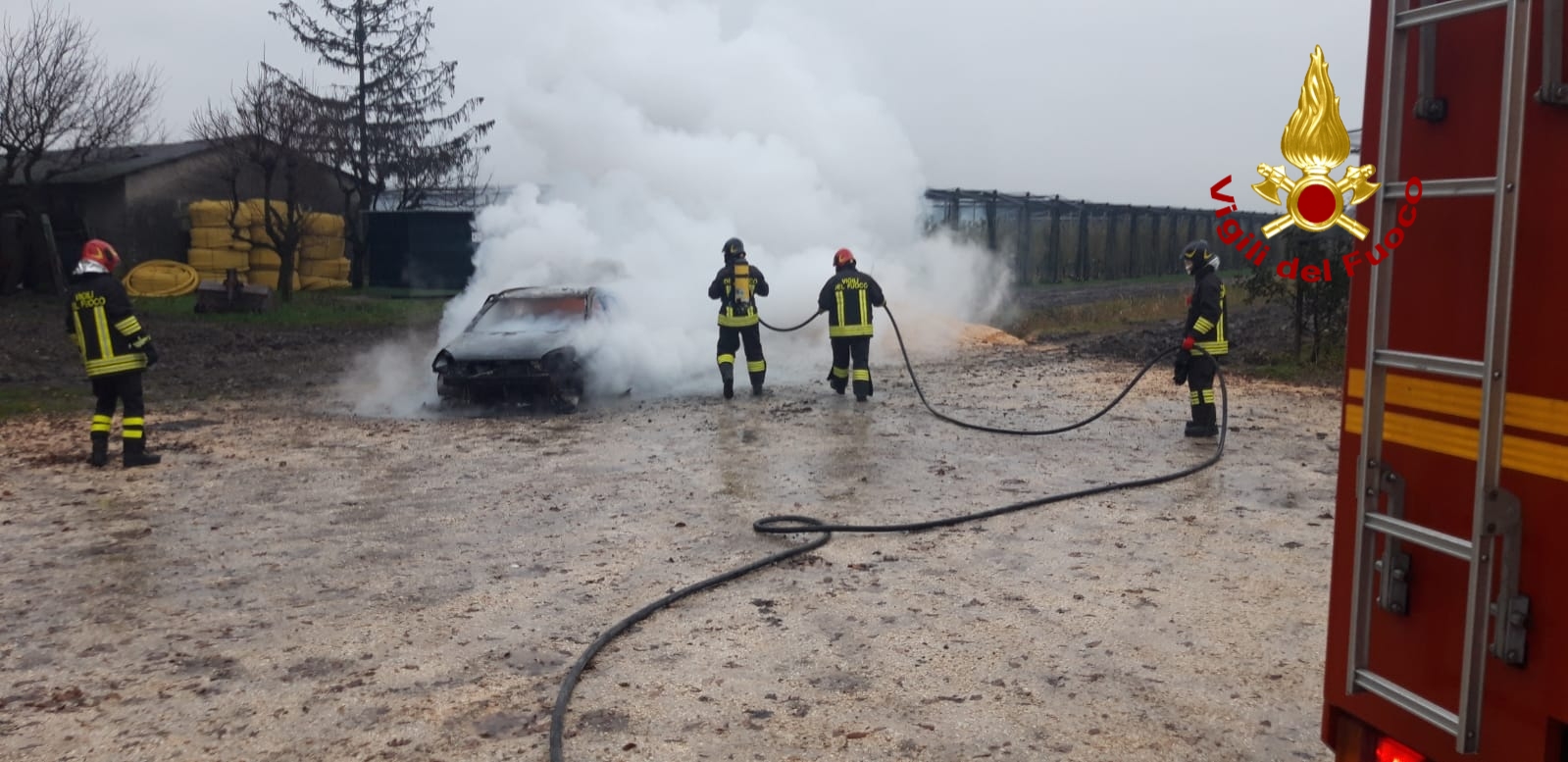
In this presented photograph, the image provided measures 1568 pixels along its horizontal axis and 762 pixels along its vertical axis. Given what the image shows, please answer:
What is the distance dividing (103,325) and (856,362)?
6745 mm

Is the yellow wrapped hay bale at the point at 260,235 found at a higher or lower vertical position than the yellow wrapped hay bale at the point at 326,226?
lower

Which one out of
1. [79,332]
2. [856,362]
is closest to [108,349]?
[79,332]

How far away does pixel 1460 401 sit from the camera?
83.5 inches

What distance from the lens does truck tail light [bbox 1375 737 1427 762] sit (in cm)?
228

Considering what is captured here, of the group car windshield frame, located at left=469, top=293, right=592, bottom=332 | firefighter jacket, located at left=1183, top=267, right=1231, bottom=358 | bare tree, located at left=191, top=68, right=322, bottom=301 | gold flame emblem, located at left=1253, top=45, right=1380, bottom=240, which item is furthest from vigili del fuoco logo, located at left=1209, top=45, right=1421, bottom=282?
bare tree, located at left=191, top=68, right=322, bottom=301

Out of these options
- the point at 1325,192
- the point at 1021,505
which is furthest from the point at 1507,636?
the point at 1021,505

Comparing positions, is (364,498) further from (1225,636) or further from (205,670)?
(1225,636)

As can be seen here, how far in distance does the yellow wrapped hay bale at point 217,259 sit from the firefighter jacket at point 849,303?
2016cm

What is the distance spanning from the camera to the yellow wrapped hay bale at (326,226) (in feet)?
96.1

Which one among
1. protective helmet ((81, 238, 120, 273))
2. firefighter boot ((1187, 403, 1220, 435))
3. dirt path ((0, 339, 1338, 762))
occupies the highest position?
protective helmet ((81, 238, 120, 273))

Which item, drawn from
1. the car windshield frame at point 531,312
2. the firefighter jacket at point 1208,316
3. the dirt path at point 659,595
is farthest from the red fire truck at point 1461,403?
the car windshield frame at point 531,312

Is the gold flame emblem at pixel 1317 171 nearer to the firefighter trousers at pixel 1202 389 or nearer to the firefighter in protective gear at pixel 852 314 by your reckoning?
the firefighter trousers at pixel 1202 389

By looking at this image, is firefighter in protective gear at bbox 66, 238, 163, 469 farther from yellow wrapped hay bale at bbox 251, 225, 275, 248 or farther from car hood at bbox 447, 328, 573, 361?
yellow wrapped hay bale at bbox 251, 225, 275, 248

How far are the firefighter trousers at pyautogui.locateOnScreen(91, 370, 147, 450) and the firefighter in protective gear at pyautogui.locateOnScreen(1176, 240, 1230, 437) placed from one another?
26.9ft
